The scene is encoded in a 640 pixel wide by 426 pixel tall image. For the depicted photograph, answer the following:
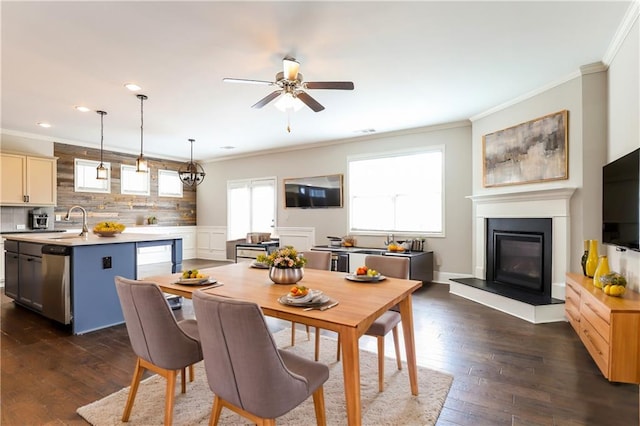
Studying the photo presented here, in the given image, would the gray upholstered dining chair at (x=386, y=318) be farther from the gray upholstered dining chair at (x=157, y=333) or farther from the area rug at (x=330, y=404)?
the gray upholstered dining chair at (x=157, y=333)

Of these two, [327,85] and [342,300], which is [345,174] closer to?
[327,85]

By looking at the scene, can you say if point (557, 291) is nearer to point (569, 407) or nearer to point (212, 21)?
point (569, 407)

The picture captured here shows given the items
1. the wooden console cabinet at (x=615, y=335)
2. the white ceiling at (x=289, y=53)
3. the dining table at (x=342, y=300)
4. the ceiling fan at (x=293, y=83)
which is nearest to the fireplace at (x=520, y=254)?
the wooden console cabinet at (x=615, y=335)

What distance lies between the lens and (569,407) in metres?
2.08

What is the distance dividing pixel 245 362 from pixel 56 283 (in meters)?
3.35

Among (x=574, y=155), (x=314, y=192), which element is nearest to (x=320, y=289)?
(x=574, y=155)

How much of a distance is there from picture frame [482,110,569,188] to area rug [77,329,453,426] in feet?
9.87

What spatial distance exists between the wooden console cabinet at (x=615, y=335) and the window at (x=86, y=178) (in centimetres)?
842

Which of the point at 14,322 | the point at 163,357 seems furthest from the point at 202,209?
the point at 163,357

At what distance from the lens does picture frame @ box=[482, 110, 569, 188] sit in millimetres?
3889

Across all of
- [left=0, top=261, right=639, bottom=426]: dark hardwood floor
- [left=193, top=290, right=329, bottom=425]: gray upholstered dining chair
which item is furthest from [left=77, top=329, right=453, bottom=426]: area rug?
[left=193, top=290, right=329, bottom=425]: gray upholstered dining chair

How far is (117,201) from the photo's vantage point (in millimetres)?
7484

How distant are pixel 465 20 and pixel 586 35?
48.0 inches

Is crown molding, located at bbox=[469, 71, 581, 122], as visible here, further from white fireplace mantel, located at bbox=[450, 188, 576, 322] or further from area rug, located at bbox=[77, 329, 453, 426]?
area rug, located at bbox=[77, 329, 453, 426]
